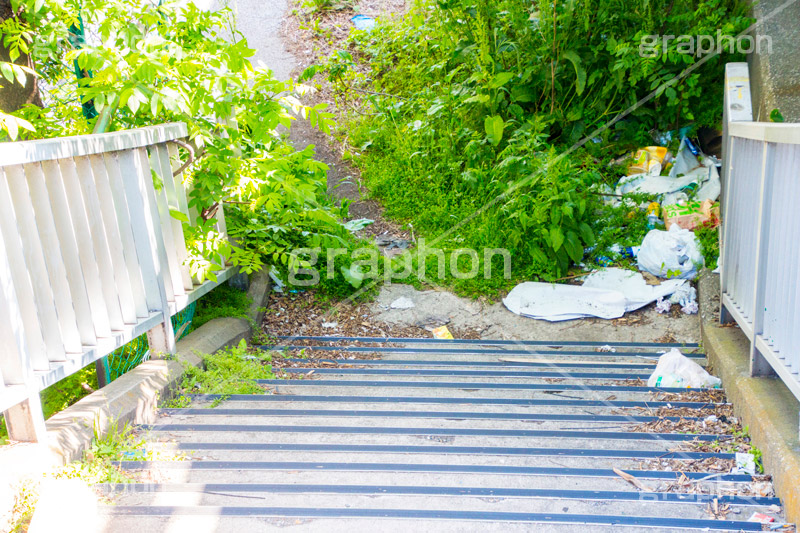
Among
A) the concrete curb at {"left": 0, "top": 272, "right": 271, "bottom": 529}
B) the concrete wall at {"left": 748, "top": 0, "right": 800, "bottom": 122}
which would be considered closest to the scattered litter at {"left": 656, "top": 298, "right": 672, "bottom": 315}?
the concrete wall at {"left": 748, "top": 0, "right": 800, "bottom": 122}

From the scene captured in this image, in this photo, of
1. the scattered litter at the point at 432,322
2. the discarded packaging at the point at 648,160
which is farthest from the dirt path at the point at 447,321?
the discarded packaging at the point at 648,160

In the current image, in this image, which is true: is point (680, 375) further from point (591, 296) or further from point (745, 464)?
point (591, 296)

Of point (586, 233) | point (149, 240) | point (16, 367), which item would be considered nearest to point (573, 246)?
point (586, 233)

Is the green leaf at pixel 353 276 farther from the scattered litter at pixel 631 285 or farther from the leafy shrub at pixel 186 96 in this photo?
the scattered litter at pixel 631 285

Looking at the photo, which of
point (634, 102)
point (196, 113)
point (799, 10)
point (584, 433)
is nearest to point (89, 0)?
point (196, 113)

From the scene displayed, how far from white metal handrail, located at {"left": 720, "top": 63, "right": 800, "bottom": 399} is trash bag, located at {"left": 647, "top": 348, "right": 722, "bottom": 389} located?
40 cm

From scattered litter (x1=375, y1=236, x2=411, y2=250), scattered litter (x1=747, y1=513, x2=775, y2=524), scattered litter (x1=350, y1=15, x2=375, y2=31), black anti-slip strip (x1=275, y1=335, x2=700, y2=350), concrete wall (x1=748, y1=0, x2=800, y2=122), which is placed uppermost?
scattered litter (x1=350, y1=15, x2=375, y2=31)

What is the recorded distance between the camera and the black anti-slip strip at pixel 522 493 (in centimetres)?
226

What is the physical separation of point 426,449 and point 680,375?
64.6 inches

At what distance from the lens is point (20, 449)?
2379mm

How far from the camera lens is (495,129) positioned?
641 cm

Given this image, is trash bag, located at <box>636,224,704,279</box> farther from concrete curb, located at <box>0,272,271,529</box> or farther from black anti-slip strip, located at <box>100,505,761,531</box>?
concrete curb, located at <box>0,272,271,529</box>

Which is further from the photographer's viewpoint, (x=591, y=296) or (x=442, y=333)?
(x=591, y=296)

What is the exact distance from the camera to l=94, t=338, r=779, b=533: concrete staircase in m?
2.22
